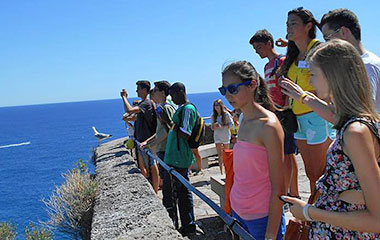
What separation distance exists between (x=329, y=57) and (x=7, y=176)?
54.6 m

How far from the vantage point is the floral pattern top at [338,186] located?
1752 mm

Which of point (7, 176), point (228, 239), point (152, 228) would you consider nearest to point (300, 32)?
point (152, 228)

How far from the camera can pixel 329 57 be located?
1848 millimetres

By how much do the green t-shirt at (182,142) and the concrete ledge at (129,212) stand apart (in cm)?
45

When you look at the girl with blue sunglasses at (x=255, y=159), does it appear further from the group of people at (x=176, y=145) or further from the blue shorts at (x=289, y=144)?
the group of people at (x=176, y=145)

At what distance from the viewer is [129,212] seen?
3607mm

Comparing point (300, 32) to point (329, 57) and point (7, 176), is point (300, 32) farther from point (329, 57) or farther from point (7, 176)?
point (7, 176)

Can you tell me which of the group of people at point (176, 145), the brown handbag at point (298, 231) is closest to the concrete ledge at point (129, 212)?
the group of people at point (176, 145)

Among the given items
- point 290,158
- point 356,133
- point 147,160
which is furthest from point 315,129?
point 147,160

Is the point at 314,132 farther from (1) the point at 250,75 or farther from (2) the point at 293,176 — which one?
(1) the point at 250,75

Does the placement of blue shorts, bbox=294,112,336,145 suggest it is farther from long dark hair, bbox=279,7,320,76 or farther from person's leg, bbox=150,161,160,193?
person's leg, bbox=150,161,160,193

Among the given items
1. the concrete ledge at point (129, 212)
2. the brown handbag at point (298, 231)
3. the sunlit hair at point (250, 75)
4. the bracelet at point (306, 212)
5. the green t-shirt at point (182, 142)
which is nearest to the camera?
the bracelet at point (306, 212)

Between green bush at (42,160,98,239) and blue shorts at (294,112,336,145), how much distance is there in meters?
3.56

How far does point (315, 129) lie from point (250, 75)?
0.96m
